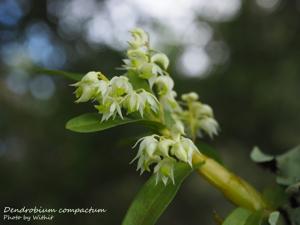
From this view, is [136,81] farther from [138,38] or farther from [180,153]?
[180,153]

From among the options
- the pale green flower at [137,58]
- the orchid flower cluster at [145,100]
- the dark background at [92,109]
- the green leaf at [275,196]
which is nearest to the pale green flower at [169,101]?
the orchid flower cluster at [145,100]

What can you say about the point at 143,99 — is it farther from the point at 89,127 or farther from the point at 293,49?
the point at 293,49

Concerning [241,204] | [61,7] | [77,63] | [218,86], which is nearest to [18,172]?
[77,63]

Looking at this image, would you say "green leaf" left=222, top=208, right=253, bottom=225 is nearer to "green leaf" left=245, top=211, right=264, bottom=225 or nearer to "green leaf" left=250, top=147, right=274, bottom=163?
"green leaf" left=245, top=211, right=264, bottom=225

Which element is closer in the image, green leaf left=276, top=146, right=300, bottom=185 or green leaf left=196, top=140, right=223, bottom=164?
green leaf left=276, top=146, right=300, bottom=185

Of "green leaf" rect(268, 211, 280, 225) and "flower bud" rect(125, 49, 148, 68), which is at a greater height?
"flower bud" rect(125, 49, 148, 68)

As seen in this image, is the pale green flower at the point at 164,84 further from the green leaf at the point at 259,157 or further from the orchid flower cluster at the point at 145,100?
the green leaf at the point at 259,157

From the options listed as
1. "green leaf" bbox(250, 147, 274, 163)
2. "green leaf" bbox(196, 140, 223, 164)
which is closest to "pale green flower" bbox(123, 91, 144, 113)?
"green leaf" bbox(196, 140, 223, 164)

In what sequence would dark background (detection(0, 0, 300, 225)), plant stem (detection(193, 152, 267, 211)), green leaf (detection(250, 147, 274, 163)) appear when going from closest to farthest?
plant stem (detection(193, 152, 267, 211)), green leaf (detection(250, 147, 274, 163)), dark background (detection(0, 0, 300, 225))

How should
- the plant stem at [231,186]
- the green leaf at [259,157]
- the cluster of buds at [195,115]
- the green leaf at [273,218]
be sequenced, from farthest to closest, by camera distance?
the cluster of buds at [195,115] → the green leaf at [259,157] → the plant stem at [231,186] → the green leaf at [273,218]
